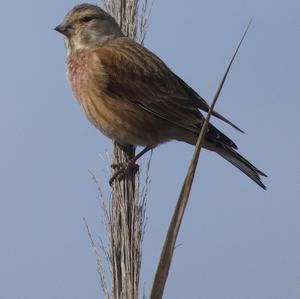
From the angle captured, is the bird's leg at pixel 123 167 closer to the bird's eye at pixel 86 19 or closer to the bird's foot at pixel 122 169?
the bird's foot at pixel 122 169

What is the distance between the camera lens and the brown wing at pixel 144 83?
4.19m

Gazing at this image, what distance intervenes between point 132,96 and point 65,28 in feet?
2.07

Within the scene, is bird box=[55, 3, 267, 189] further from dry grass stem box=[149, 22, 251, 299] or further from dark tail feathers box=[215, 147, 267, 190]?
dry grass stem box=[149, 22, 251, 299]

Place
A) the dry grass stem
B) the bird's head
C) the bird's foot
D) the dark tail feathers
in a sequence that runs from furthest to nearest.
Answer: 1. the bird's head
2. the dark tail feathers
3. the bird's foot
4. the dry grass stem

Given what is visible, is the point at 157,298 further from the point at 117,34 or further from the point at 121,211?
the point at 117,34

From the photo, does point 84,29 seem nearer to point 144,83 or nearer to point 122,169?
point 144,83

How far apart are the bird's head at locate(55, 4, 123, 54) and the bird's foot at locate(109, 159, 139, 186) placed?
3.37ft

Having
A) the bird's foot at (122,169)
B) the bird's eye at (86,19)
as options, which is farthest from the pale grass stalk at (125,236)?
the bird's eye at (86,19)

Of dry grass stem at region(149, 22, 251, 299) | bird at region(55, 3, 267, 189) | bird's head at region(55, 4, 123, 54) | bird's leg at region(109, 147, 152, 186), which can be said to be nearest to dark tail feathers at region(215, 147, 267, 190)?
bird at region(55, 3, 267, 189)

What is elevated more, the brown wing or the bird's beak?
the bird's beak

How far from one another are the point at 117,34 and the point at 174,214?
241 centimetres

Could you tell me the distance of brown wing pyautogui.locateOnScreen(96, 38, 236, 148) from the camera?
4.19 meters

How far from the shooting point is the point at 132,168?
3.41 m

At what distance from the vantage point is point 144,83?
421 cm
